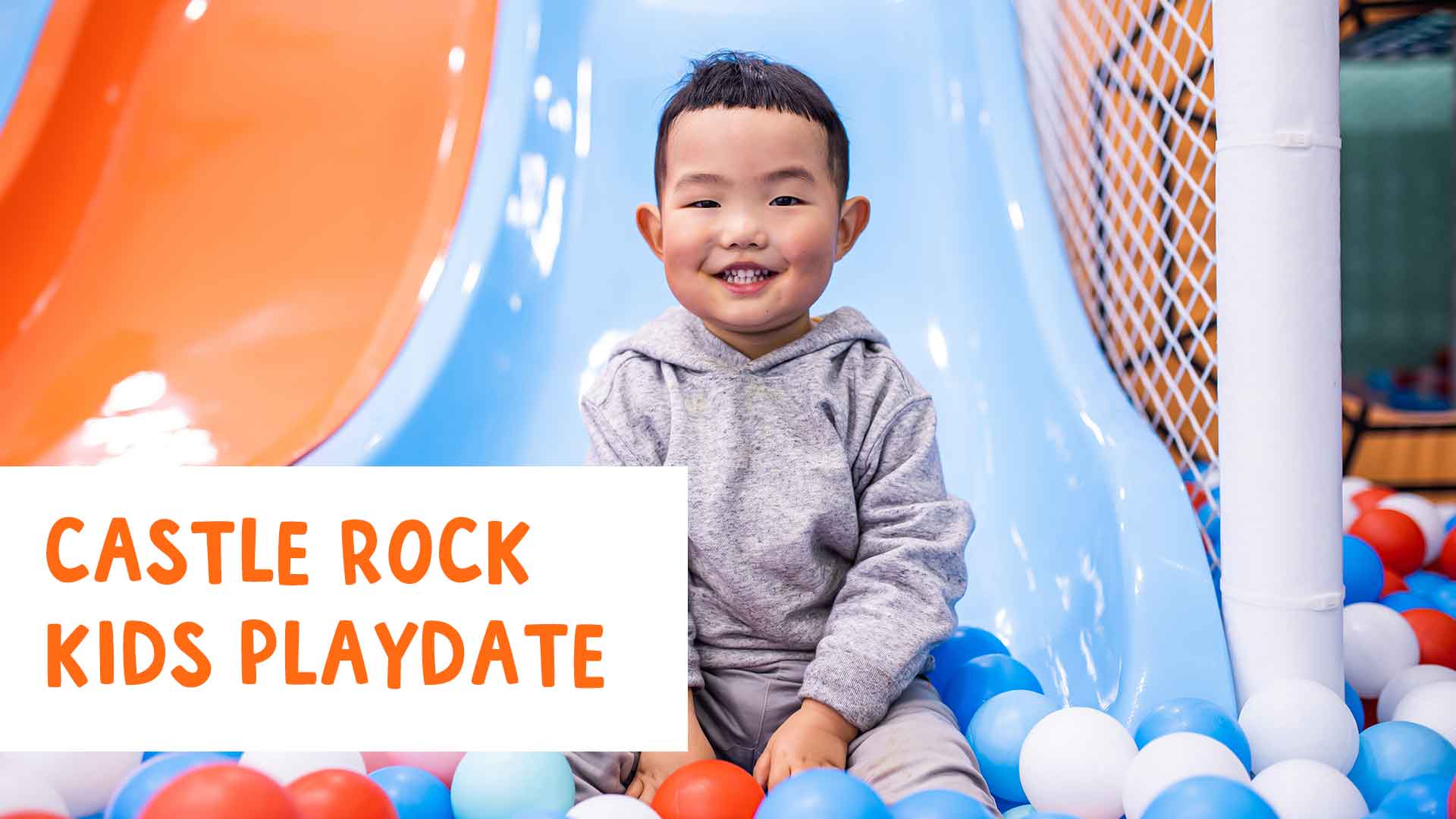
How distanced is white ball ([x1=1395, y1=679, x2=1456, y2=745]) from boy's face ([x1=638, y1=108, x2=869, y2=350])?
0.68m

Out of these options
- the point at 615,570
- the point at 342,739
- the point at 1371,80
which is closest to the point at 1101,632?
the point at 615,570

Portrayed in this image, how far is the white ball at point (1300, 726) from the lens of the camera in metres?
1.05

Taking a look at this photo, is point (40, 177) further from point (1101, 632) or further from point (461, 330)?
point (1101, 632)

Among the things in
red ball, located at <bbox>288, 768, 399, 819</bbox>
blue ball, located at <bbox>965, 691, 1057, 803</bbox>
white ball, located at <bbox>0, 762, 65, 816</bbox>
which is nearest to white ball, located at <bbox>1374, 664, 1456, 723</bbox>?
blue ball, located at <bbox>965, 691, 1057, 803</bbox>

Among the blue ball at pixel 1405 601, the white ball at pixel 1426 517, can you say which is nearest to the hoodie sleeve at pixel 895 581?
the blue ball at pixel 1405 601

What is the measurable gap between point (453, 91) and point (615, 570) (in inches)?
47.0

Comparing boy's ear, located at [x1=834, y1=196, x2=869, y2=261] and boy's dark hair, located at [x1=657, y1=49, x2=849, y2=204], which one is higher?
boy's dark hair, located at [x1=657, y1=49, x2=849, y2=204]

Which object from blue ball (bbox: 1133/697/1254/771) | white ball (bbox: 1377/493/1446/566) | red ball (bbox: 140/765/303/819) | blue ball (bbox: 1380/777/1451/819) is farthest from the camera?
white ball (bbox: 1377/493/1446/566)

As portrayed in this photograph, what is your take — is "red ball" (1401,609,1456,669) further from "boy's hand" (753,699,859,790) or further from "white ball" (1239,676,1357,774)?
"boy's hand" (753,699,859,790)

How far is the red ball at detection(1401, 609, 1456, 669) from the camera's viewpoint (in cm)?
142

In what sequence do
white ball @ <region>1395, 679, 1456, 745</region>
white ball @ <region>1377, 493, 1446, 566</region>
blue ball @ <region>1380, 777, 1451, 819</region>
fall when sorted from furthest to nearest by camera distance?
white ball @ <region>1377, 493, 1446, 566</region>, white ball @ <region>1395, 679, 1456, 745</region>, blue ball @ <region>1380, 777, 1451, 819</region>

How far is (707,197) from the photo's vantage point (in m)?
1.14

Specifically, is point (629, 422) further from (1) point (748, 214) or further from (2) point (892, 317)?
(2) point (892, 317)

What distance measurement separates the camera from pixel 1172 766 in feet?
3.09
